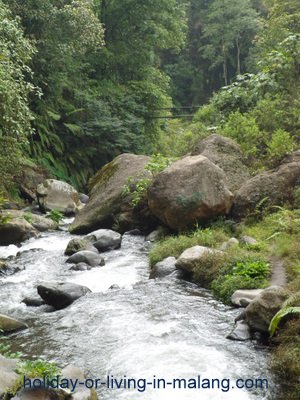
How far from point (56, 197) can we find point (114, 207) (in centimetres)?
452

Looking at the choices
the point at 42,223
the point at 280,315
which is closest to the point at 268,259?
the point at 280,315

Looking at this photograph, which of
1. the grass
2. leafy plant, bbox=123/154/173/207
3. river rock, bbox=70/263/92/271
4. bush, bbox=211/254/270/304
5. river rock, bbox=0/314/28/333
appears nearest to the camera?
river rock, bbox=0/314/28/333

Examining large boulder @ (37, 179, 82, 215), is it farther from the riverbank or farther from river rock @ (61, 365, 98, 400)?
river rock @ (61, 365, 98, 400)

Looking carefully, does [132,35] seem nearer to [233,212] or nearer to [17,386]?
[233,212]

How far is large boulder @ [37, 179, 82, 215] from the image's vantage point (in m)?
17.3

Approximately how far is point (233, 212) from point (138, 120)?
13642 millimetres

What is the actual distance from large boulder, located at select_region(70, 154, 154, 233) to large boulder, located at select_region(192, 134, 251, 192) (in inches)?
77.5

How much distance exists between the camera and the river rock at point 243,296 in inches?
281

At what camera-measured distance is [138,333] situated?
253 inches

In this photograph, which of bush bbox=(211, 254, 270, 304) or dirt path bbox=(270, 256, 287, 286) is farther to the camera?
bush bbox=(211, 254, 270, 304)

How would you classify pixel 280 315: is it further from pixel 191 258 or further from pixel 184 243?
pixel 184 243

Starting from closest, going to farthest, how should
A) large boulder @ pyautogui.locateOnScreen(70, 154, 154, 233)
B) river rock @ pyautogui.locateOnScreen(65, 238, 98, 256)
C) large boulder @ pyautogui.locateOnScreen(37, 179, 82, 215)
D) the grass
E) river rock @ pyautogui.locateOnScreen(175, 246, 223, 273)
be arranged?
river rock @ pyautogui.locateOnScreen(175, 246, 223, 273) → the grass → river rock @ pyautogui.locateOnScreen(65, 238, 98, 256) → large boulder @ pyautogui.locateOnScreen(70, 154, 154, 233) → large boulder @ pyautogui.locateOnScreen(37, 179, 82, 215)

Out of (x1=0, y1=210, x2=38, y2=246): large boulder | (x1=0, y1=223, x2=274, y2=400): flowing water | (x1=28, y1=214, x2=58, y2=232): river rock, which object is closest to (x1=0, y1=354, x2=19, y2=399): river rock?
(x1=0, y1=223, x2=274, y2=400): flowing water

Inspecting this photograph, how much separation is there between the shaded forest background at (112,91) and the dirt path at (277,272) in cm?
438
